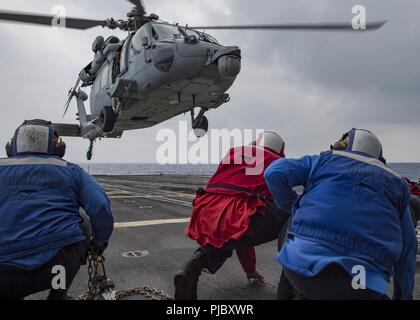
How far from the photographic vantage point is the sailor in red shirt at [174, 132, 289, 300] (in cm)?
345

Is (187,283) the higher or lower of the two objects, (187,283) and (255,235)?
the lower

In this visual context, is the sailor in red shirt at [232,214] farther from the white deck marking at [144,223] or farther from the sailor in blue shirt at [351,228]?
the white deck marking at [144,223]

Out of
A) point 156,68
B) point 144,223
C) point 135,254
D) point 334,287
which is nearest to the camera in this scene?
point 334,287

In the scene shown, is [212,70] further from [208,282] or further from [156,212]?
[208,282]

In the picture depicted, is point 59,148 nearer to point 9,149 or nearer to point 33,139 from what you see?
point 33,139

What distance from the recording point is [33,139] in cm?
289

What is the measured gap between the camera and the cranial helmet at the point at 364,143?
263cm

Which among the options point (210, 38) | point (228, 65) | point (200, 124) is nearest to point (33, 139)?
point (228, 65)

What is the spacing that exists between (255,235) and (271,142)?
105 centimetres

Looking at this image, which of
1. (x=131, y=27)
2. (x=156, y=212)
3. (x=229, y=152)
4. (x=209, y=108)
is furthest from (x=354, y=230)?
(x=131, y=27)

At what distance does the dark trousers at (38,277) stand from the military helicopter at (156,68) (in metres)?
7.92

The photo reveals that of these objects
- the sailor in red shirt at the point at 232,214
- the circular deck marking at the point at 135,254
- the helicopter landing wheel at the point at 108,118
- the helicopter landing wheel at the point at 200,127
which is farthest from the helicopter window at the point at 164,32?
the sailor in red shirt at the point at 232,214

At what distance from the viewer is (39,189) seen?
8.96 feet

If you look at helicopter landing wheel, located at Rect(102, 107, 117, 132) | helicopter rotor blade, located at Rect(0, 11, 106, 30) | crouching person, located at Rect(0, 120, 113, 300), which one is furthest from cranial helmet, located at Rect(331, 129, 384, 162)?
helicopter landing wheel, located at Rect(102, 107, 117, 132)
